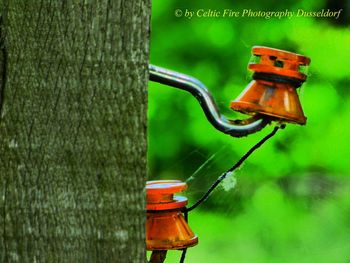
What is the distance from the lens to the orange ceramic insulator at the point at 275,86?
1771 mm

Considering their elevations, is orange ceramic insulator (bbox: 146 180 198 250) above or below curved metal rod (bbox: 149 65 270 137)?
below

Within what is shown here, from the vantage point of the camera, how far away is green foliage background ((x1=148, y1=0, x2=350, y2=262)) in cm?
482

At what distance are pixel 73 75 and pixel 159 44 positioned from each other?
3354 mm

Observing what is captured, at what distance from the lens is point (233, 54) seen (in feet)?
15.8

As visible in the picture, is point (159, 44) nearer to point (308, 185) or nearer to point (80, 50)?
point (308, 185)

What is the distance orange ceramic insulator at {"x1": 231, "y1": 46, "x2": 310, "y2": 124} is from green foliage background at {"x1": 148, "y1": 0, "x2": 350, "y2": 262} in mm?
2897

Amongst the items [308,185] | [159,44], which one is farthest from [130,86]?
[308,185]

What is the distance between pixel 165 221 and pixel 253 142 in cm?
316

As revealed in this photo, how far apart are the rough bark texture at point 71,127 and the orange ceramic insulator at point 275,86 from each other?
0.37m
